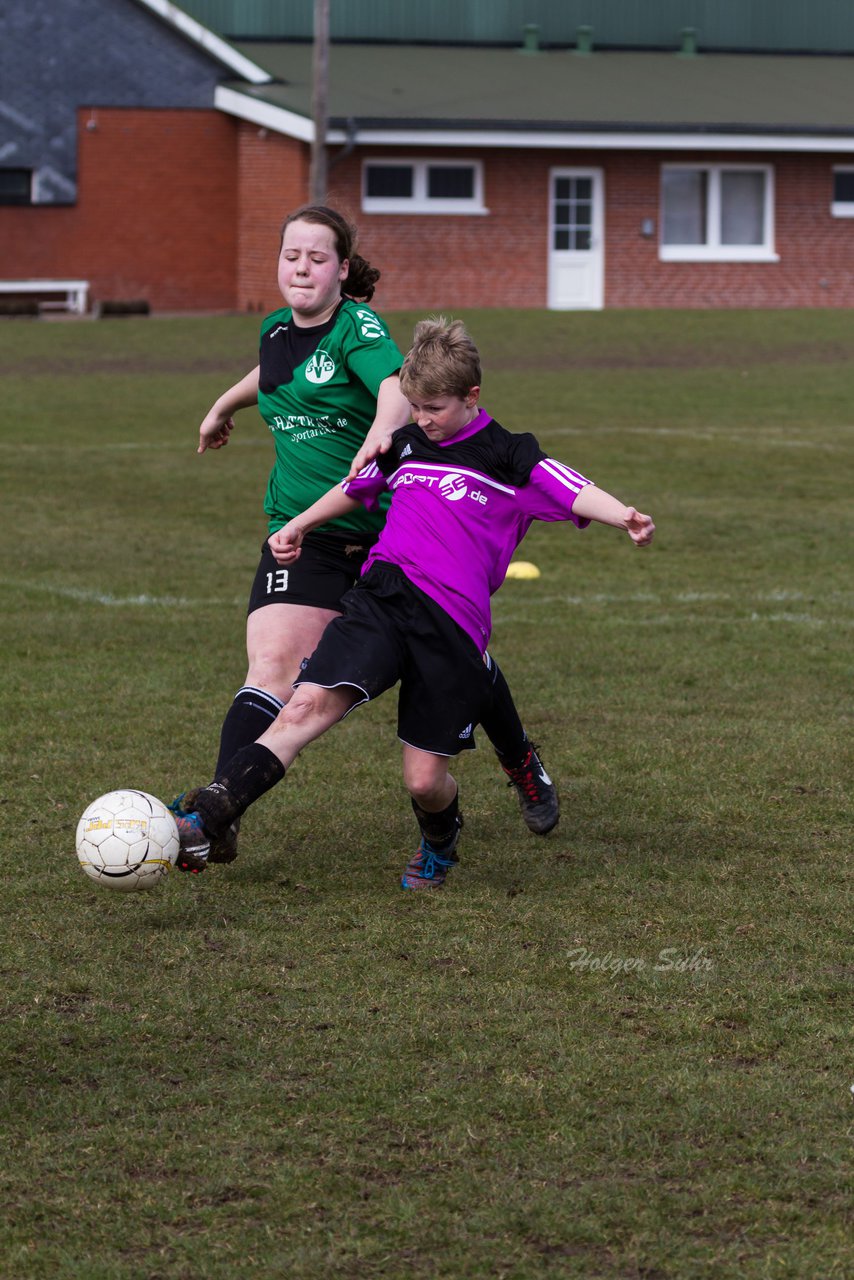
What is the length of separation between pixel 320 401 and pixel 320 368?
101 millimetres

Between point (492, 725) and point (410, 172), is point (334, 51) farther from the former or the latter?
point (492, 725)

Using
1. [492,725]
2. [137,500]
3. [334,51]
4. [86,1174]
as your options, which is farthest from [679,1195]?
[334,51]

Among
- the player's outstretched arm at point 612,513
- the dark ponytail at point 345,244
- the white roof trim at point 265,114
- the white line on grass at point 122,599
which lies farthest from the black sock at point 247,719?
the white roof trim at point 265,114

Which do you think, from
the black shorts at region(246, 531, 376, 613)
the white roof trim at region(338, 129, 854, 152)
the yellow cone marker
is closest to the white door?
the white roof trim at region(338, 129, 854, 152)

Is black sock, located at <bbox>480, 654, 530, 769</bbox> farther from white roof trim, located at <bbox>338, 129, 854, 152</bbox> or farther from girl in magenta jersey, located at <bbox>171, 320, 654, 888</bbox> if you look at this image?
white roof trim, located at <bbox>338, 129, 854, 152</bbox>

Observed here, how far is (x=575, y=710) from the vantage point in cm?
759

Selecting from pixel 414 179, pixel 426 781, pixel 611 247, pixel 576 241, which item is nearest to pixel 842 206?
pixel 611 247

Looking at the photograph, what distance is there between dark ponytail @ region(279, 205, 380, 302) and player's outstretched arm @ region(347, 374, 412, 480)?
1.16ft

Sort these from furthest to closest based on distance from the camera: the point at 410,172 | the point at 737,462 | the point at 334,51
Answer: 1. the point at 334,51
2. the point at 410,172
3. the point at 737,462

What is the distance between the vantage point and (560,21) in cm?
3669

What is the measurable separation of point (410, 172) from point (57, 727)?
26.8 meters

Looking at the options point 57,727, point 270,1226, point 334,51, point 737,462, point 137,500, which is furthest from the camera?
point 334,51

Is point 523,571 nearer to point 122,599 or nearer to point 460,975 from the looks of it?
point 122,599

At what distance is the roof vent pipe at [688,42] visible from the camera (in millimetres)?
37312
